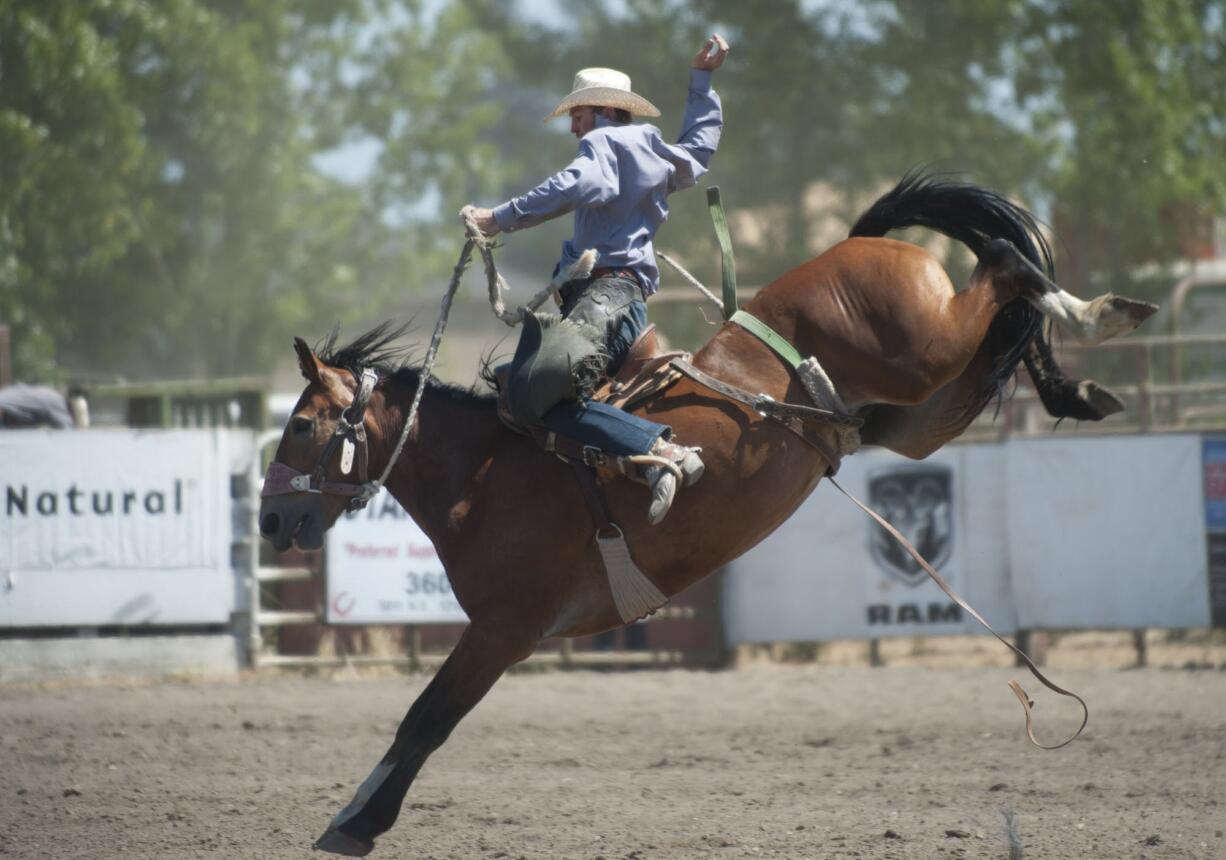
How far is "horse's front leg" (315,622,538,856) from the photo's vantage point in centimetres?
505

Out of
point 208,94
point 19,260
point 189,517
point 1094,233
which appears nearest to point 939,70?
point 1094,233

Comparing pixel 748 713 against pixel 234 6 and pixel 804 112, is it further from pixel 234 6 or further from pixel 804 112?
pixel 234 6

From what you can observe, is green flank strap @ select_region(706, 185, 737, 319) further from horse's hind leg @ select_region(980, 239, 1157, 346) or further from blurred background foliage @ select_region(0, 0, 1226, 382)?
blurred background foliage @ select_region(0, 0, 1226, 382)

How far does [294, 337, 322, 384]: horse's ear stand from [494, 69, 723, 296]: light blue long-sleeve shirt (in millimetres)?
856

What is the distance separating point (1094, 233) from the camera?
80.4ft

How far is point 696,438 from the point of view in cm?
535

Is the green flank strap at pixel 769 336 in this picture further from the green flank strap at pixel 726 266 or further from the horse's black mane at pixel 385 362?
the horse's black mane at pixel 385 362

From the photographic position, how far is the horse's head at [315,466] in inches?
219

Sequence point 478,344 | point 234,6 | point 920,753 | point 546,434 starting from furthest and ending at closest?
point 478,344 → point 234,6 → point 920,753 → point 546,434

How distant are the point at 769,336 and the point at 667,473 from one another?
712mm

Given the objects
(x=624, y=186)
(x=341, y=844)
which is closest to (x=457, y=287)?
(x=624, y=186)

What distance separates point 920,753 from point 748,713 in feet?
5.77

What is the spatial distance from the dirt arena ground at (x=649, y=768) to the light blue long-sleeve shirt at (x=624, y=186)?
7.36ft

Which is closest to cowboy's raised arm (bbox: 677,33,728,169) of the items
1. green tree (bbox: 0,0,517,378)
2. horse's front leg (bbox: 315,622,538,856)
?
horse's front leg (bbox: 315,622,538,856)
